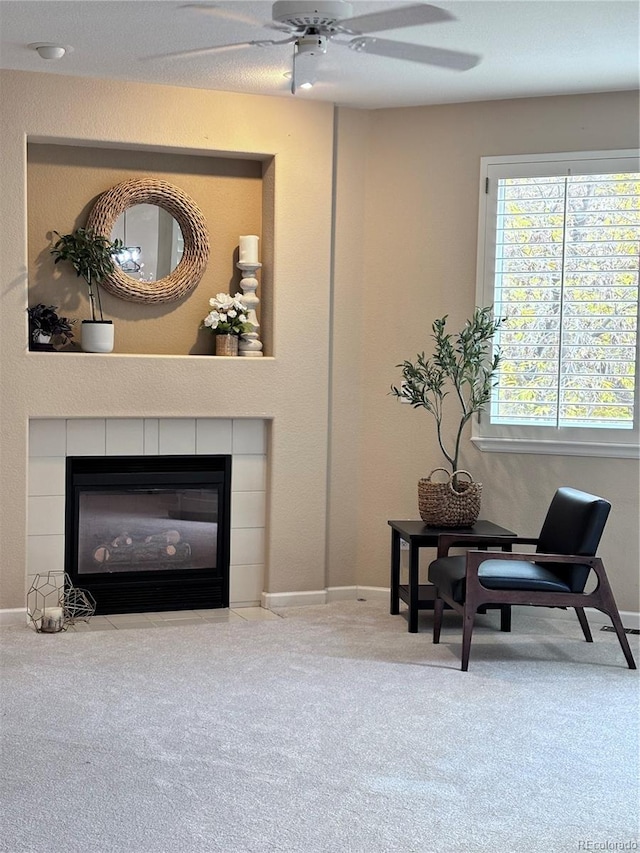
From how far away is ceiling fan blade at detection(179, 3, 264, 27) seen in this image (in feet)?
12.4

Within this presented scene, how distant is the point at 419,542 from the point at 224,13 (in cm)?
254

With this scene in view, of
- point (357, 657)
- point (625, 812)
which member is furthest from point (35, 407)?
point (625, 812)

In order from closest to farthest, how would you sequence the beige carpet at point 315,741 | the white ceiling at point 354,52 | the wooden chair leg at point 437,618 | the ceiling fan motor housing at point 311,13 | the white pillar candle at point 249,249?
1. the beige carpet at point 315,741
2. the ceiling fan motor housing at point 311,13
3. the white ceiling at point 354,52
4. the wooden chair leg at point 437,618
5. the white pillar candle at point 249,249

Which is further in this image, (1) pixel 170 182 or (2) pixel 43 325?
(1) pixel 170 182

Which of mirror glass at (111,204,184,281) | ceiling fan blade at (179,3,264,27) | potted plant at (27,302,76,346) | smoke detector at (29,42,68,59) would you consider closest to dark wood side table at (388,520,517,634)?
mirror glass at (111,204,184,281)

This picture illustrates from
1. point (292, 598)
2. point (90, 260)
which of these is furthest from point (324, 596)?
point (90, 260)

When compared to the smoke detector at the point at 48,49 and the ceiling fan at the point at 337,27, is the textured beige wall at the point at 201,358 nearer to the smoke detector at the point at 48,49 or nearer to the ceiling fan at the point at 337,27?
the smoke detector at the point at 48,49

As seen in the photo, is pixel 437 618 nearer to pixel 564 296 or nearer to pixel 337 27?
pixel 564 296

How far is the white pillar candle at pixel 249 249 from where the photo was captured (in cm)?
527

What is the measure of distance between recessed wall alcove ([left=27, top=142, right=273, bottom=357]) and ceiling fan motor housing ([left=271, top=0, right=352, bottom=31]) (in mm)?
1471

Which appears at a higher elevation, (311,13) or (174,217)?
(311,13)

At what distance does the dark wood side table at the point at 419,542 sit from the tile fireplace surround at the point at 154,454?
2.53 feet

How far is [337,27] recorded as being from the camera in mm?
3877

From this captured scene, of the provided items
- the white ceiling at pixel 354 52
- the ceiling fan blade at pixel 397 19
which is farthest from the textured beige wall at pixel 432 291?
the ceiling fan blade at pixel 397 19
